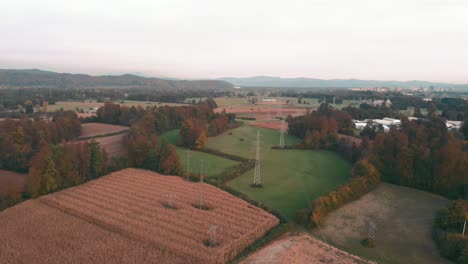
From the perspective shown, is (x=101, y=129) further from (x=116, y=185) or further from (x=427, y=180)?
(x=427, y=180)

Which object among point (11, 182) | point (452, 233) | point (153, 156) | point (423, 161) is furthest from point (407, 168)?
point (11, 182)

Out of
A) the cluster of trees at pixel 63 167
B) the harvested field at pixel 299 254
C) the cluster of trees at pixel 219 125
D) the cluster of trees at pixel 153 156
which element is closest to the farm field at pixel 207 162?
the cluster of trees at pixel 153 156

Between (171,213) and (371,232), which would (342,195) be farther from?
(171,213)

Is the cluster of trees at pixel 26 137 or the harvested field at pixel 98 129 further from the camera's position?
the harvested field at pixel 98 129

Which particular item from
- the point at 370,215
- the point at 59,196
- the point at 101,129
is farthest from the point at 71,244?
the point at 101,129

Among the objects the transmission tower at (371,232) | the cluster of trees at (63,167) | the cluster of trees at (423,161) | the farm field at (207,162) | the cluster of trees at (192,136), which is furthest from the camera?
the cluster of trees at (192,136)

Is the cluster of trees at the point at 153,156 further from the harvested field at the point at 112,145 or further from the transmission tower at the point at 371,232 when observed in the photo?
the transmission tower at the point at 371,232

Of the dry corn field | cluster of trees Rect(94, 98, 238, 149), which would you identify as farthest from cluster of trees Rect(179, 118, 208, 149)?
the dry corn field
